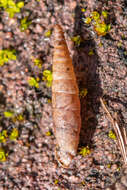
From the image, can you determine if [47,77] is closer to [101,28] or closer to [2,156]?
[101,28]

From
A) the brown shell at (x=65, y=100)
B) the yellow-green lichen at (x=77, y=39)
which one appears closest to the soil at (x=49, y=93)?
the yellow-green lichen at (x=77, y=39)

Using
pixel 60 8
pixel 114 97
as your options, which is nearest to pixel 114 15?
pixel 60 8

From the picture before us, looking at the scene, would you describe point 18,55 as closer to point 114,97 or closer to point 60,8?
point 60,8

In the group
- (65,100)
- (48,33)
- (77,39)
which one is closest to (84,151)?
(65,100)

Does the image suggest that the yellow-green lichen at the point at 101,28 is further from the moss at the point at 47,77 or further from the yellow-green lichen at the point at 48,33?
the moss at the point at 47,77

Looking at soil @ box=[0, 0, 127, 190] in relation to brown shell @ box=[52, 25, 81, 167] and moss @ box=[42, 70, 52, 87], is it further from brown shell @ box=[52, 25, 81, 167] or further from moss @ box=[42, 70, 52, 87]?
brown shell @ box=[52, 25, 81, 167]
